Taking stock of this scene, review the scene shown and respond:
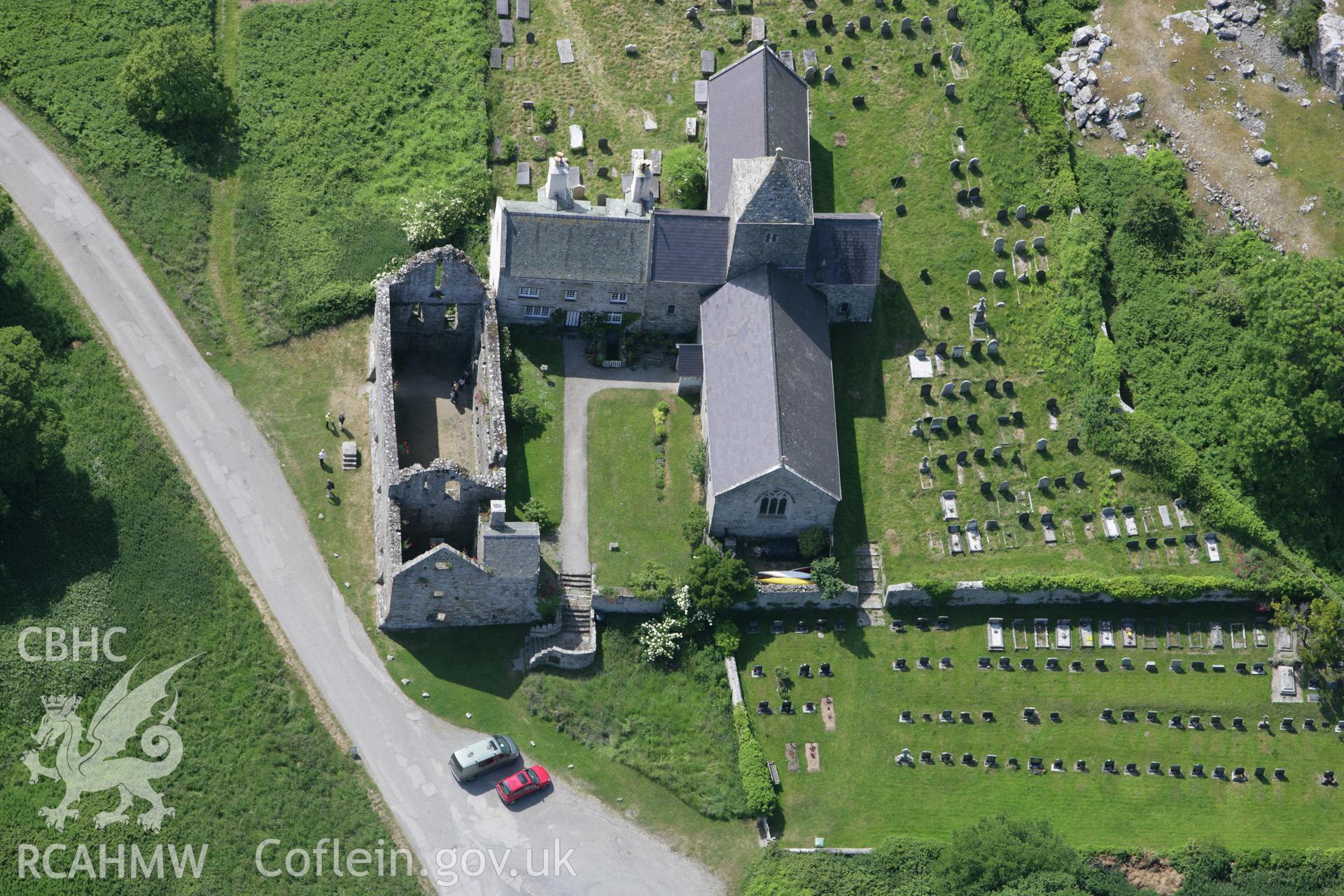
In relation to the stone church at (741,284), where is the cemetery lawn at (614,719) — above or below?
below

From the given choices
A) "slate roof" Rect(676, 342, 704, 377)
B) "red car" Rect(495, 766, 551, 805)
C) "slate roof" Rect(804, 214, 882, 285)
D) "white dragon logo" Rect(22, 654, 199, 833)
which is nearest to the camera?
"white dragon logo" Rect(22, 654, 199, 833)

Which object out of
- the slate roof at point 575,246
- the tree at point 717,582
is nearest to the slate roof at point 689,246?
the slate roof at point 575,246

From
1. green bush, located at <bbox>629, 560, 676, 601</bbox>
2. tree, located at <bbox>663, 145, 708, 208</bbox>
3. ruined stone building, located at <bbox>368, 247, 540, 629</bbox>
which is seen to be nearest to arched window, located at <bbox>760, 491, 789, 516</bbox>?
green bush, located at <bbox>629, 560, 676, 601</bbox>

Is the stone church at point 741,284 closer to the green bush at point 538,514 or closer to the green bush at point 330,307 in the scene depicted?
the green bush at point 330,307

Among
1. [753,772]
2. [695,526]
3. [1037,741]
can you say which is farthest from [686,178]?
[1037,741]

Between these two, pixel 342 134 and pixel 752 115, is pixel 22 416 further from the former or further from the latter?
pixel 752 115

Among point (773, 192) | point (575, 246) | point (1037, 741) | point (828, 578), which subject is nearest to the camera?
point (1037, 741)

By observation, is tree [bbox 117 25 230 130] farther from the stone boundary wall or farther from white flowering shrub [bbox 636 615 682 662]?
the stone boundary wall
